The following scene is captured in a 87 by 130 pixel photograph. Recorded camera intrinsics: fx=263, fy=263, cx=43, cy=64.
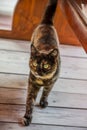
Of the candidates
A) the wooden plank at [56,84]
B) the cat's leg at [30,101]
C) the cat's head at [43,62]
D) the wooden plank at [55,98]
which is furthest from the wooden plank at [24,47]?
the cat's head at [43,62]

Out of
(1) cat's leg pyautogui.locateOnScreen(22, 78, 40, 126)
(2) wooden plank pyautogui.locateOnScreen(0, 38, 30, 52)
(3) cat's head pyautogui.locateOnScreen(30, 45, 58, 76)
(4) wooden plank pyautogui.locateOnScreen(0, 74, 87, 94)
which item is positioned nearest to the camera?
(3) cat's head pyautogui.locateOnScreen(30, 45, 58, 76)

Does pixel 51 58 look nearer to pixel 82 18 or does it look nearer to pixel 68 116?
pixel 82 18

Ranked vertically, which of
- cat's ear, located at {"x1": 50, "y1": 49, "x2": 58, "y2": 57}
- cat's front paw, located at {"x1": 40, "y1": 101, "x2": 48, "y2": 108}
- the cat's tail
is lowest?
cat's front paw, located at {"x1": 40, "y1": 101, "x2": 48, "y2": 108}

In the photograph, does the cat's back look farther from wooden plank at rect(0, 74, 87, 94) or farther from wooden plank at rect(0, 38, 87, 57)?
wooden plank at rect(0, 38, 87, 57)

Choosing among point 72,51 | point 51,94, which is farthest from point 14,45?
point 51,94

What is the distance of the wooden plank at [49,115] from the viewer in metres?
1.26

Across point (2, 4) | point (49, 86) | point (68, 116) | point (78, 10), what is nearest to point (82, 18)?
point (78, 10)

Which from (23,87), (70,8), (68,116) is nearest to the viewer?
(70,8)

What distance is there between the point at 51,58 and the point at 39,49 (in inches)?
2.4

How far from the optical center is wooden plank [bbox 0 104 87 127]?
49.7 inches

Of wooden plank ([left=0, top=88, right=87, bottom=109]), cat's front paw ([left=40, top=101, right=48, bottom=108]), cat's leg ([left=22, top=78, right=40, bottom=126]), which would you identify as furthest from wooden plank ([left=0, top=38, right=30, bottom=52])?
cat's leg ([left=22, top=78, right=40, bottom=126])

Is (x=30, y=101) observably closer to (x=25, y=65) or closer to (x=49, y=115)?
(x=49, y=115)

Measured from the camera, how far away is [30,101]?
1.17 m

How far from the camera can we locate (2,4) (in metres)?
1.85
